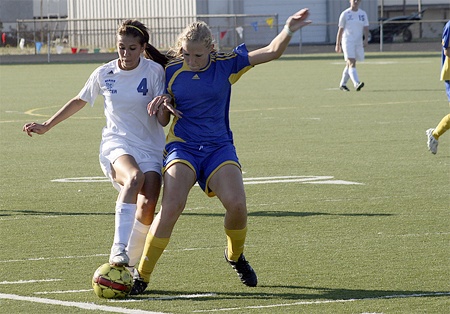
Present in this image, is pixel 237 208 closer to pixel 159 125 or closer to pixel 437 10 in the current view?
pixel 159 125

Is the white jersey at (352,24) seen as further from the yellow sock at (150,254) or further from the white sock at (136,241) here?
the yellow sock at (150,254)

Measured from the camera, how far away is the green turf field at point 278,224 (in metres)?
6.88

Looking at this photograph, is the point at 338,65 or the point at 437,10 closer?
the point at 338,65

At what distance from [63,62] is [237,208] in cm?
4431

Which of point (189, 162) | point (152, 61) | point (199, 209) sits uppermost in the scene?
point (152, 61)

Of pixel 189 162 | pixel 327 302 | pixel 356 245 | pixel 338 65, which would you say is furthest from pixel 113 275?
pixel 338 65

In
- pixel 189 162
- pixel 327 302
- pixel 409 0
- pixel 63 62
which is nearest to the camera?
pixel 327 302

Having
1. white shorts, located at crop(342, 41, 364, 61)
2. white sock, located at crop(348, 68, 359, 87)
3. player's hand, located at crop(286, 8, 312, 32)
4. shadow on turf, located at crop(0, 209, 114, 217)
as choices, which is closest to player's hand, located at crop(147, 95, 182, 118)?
player's hand, located at crop(286, 8, 312, 32)

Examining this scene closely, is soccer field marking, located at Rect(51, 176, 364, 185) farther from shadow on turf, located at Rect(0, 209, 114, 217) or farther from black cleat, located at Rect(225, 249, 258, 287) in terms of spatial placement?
black cleat, located at Rect(225, 249, 258, 287)

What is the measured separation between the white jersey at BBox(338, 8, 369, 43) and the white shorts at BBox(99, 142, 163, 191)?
21251 mm

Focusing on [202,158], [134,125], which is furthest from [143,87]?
[202,158]

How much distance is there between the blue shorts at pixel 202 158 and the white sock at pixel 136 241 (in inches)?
16.9

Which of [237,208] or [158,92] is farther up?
[158,92]

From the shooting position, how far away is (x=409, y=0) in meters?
73.4
